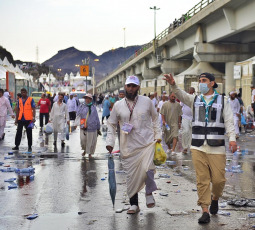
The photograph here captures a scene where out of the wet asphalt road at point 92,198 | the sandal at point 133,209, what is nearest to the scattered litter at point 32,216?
the wet asphalt road at point 92,198

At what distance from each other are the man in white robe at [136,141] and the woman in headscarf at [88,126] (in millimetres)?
6019

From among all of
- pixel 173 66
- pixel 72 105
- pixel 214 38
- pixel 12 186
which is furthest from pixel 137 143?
pixel 173 66

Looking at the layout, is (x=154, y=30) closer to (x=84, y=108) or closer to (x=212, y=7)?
(x=212, y=7)

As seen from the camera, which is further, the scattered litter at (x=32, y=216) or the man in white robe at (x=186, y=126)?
the man in white robe at (x=186, y=126)

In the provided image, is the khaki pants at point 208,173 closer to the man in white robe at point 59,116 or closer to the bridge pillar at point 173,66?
the man in white robe at point 59,116

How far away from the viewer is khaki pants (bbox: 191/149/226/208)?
6160 millimetres

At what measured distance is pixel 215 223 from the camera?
591 cm

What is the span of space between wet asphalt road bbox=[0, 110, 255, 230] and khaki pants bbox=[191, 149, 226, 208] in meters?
0.34

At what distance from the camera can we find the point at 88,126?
12953mm

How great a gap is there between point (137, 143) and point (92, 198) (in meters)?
1.32

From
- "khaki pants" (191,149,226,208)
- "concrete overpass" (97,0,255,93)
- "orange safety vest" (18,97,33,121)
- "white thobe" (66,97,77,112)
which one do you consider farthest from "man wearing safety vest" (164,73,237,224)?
"white thobe" (66,97,77,112)

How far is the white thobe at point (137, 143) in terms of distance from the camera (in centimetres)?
662

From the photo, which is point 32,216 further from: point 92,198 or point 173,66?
point 173,66

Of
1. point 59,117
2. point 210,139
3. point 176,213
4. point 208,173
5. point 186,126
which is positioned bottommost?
point 176,213
